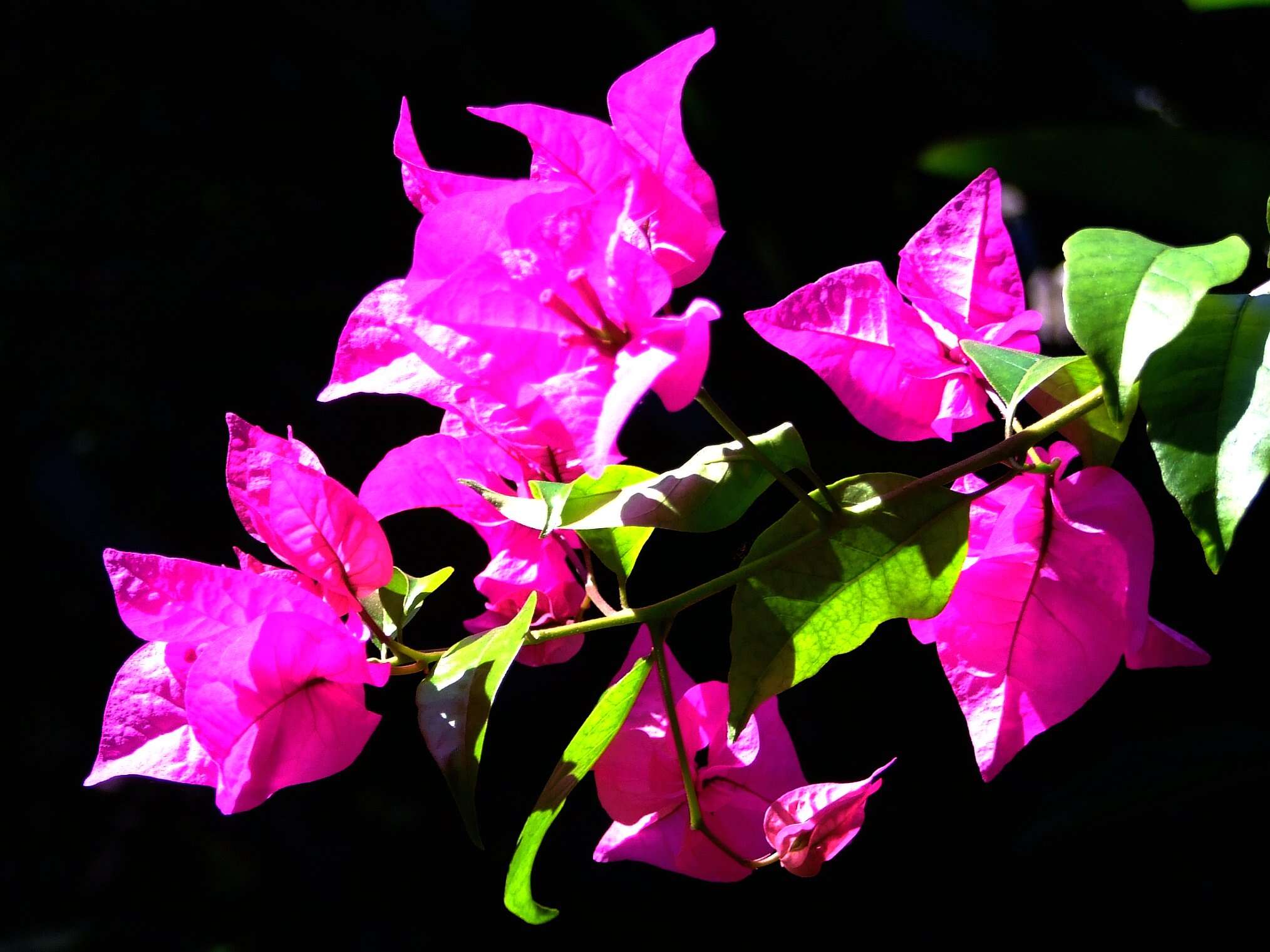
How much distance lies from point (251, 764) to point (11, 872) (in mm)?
1528

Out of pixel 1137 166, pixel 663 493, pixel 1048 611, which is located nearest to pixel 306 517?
pixel 663 493

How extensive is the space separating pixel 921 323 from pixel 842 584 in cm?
11

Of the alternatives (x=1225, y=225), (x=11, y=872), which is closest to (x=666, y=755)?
(x=1225, y=225)

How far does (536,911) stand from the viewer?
354 mm

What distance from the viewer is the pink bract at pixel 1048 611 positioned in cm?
35

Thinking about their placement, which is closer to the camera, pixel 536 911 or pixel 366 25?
pixel 536 911

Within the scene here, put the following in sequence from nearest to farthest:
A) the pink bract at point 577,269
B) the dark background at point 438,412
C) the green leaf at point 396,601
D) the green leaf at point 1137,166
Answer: the pink bract at point 577,269
the green leaf at point 396,601
the green leaf at point 1137,166
the dark background at point 438,412

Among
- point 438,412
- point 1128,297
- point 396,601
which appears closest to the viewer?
point 1128,297

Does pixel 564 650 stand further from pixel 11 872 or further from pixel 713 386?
pixel 11 872

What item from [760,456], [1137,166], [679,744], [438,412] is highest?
[760,456]

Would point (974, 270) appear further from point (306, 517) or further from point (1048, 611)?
point (306, 517)

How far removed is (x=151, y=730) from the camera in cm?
37

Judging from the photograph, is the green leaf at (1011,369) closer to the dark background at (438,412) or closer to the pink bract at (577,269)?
the pink bract at (577,269)

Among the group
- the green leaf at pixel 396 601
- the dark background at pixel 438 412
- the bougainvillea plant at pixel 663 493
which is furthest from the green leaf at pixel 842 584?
the dark background at pixel 438 412
